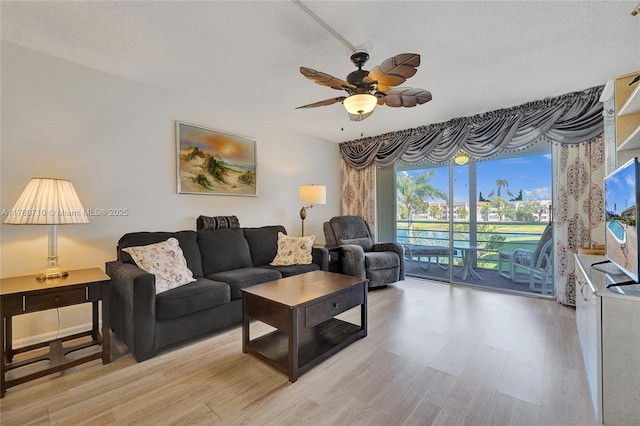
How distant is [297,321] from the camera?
1860 millimetres

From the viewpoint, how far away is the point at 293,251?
3.44 meters

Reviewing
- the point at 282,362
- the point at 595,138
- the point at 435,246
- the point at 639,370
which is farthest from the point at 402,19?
the point at 435,246

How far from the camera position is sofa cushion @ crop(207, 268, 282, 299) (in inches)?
103

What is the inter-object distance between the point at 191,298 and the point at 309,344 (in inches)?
40.4

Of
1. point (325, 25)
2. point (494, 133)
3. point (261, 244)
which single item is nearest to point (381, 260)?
point (261, 244)

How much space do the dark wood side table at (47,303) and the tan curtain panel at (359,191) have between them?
12.5ft

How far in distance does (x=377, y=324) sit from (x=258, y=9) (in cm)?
275

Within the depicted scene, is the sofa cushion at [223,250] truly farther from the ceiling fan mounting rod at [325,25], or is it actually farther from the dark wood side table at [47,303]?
the ceiling fan mounting rod at [325,25]

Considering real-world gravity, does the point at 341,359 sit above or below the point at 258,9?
below

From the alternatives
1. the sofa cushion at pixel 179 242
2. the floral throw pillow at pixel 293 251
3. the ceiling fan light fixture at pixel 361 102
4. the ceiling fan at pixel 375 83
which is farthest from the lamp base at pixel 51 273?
the ceiling fan light fixture at pixel 361 102

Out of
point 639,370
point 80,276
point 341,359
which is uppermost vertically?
point 80,276

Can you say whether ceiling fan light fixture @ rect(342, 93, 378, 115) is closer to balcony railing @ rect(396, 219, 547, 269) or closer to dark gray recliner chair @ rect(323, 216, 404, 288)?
dark gray recliner chair @ rect(323, 216, 404, 288)

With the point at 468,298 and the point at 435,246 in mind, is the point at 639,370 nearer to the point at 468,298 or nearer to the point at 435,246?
the point at 468,298

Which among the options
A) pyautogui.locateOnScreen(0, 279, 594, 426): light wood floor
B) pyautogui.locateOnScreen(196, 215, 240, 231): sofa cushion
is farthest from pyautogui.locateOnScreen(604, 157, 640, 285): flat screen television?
pyautogui.locateOnScreen(196, 215, 240, 231): sofa cushion
